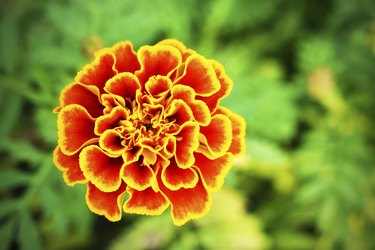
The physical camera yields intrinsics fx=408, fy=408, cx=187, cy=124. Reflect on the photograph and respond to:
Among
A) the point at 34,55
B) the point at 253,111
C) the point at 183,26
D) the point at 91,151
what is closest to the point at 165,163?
the point at 91,151

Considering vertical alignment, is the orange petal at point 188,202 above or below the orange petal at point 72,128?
below

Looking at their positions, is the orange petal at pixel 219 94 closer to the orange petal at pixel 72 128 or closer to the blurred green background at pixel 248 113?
the orange petal at pixel 72 128

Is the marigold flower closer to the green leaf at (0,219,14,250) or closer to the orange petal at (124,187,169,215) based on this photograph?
the orange petal at (124,187,169,215)

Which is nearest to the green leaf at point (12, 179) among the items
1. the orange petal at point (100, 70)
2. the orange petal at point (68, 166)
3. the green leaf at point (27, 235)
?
the green leaf at point (27, 235)

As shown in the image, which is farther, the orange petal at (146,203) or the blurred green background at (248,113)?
the blurred green background at (248,113)

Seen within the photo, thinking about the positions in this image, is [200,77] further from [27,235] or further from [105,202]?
[27,235]

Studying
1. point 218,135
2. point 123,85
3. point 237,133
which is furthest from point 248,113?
point 123,85

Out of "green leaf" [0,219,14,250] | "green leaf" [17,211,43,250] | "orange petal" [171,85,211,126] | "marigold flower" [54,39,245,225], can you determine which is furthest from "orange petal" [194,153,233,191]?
"green leaf" [0,219,14,250]
